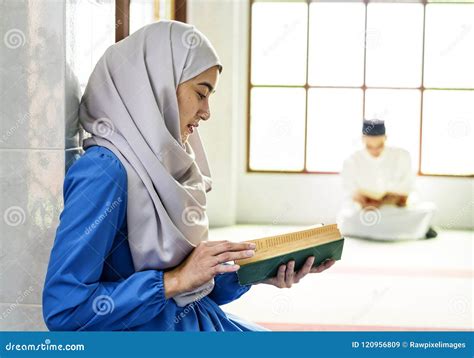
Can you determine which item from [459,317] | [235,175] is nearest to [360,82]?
[235,175]

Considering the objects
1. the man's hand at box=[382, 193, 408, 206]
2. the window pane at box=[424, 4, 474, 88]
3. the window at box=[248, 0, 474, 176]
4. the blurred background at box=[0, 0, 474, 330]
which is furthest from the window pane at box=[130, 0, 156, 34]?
the window pane at box=[424, 4, 474, 88]

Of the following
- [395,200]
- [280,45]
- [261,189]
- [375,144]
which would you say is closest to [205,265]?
[375,144]

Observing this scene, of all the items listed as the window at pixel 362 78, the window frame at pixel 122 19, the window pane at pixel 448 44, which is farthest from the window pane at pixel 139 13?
the window pane at pixel 448 44

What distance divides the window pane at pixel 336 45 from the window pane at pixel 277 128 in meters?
0.24

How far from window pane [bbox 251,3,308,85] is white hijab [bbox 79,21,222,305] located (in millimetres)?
4319

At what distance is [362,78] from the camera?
5516 millimetres

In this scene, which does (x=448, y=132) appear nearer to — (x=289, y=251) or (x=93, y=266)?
(x=289, y=251)

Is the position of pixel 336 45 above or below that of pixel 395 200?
above

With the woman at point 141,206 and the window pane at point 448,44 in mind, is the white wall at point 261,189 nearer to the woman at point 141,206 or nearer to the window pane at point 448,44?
the window pane at point 448,44

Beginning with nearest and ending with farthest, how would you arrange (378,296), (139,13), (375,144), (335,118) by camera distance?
(139,13) < (378,296) < (375,144) < (335,118)

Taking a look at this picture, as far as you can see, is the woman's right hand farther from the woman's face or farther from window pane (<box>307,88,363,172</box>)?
window pane (<box>307,88,363,172</box>)

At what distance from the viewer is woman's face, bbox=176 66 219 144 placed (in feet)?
4.08

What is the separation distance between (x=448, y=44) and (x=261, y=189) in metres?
1.78
